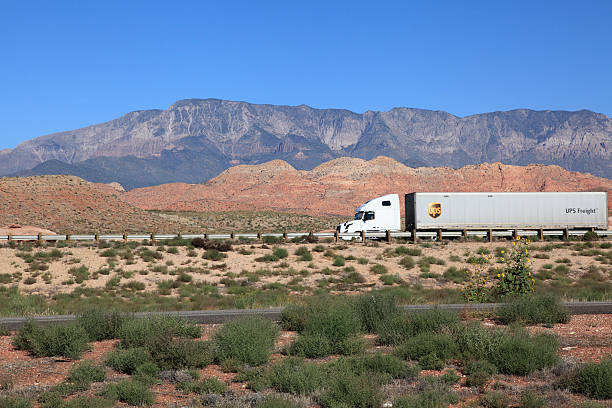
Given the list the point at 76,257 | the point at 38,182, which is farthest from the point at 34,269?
the point at 38,182

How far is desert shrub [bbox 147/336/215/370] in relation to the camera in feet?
36.0

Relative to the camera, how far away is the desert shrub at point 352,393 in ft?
27.8

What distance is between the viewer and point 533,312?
47.2 feet

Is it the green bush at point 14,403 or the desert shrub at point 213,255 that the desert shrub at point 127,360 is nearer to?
the green bush at point 14,403

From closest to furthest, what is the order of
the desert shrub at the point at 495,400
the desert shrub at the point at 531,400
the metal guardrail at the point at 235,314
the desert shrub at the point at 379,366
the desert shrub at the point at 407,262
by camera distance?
the desert shrub at the point at 531,400 → the desert shrub at the point at 495,400 → the desert shrub at the point at 379,366 → the metal guardrail at the point at 235,314 → the desert shrub at the point at 407,262

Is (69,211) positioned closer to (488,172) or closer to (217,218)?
(217,218)

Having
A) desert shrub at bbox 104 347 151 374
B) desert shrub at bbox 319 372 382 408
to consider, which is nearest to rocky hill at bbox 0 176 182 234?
desert shrub at bbox 104 347 151 374

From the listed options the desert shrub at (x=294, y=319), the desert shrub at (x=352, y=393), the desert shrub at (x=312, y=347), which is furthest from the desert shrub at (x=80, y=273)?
the desert shrub at (x=352, y=393)

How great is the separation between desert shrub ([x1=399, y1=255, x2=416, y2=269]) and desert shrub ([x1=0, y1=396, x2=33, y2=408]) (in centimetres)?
2635

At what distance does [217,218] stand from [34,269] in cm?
6890

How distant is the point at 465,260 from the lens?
34656 millimetres

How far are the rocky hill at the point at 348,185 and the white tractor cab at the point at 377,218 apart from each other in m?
99.4

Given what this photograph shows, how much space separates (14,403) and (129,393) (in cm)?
155

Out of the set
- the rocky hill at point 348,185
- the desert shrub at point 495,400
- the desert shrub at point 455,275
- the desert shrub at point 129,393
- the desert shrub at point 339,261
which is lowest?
the desert shrub at point 455,275
